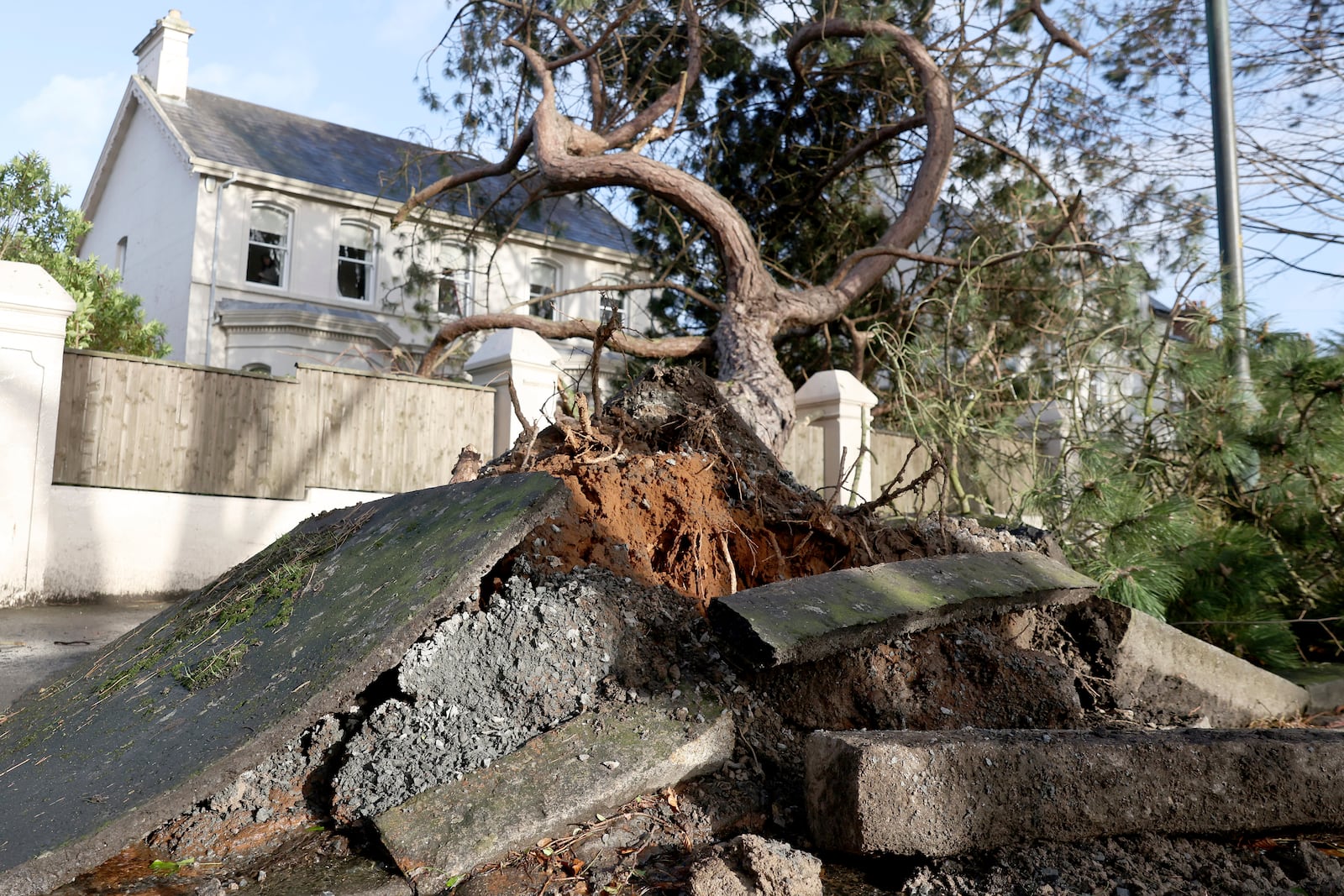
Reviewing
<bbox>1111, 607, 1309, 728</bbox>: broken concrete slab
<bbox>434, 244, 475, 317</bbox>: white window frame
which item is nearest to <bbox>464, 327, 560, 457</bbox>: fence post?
<bbox>434, 244, 475, 317</bbox>: white window frame

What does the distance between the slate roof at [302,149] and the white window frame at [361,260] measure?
27.6 inches

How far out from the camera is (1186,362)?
5.77 m

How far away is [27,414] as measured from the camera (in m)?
7.57

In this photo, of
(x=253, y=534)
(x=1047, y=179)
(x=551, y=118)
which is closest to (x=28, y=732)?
(x=253, y=534)

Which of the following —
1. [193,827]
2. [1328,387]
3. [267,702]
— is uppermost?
[1328,387]

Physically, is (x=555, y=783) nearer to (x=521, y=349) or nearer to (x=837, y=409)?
(x=521, y=349)

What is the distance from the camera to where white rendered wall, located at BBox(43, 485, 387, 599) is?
779cm

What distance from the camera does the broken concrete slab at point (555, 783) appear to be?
2.23m

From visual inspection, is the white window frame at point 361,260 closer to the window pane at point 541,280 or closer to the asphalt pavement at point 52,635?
the window pane at point 541,280

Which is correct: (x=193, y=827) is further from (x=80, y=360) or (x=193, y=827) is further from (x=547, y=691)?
(x=80, y=360)

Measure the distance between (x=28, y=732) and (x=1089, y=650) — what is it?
3.87 metres

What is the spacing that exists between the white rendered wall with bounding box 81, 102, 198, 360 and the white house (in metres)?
0.05

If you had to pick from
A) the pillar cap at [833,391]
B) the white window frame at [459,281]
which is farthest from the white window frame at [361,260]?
the pillar cap at [833,391]

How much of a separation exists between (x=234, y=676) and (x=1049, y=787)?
224 centimetres
